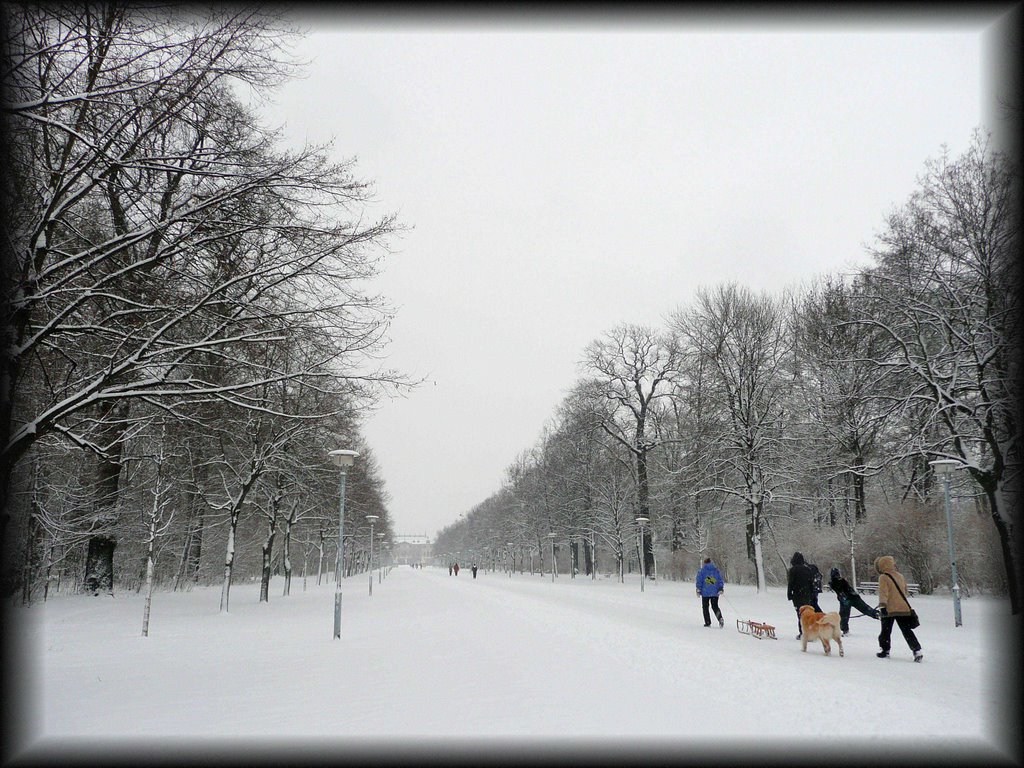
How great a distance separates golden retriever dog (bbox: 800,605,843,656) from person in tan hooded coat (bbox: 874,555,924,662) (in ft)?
2.41

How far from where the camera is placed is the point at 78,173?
7.36m

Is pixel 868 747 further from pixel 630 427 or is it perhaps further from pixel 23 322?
pixel 630 427

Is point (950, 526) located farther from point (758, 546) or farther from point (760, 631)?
point (758, 546)

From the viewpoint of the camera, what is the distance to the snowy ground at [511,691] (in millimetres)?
5855

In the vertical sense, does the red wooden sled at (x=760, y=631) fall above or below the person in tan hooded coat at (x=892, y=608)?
below

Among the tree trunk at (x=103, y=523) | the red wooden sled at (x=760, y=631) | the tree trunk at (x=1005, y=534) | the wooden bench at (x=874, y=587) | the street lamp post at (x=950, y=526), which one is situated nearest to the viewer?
the red wooden sled at (x=760, y=631)

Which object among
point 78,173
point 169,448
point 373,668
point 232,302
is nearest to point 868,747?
point 373,668

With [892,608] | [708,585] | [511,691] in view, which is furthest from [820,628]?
[511,691]

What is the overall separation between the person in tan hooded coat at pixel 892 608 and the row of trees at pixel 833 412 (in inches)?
281

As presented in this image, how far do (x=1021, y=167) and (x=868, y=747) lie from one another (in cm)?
1389

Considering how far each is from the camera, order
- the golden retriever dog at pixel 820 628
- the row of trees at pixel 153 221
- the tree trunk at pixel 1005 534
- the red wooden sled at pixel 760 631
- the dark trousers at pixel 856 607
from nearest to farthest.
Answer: the row of trees at pixel 153 221, the golden retriever dog at pixel 820 628, the dark trousers at pixel 856 607, the red wooden sled at pixel 760 631, the tree trunk at pixel 1005 534

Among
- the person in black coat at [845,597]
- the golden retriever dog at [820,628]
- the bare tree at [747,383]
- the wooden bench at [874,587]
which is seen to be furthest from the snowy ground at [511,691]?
the bare tree at [747,383]

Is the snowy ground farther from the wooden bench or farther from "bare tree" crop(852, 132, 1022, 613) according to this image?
the wooden bench

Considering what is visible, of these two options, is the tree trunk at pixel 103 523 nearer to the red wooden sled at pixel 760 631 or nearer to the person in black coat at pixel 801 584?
the red wooden sled at pixel 760 631
